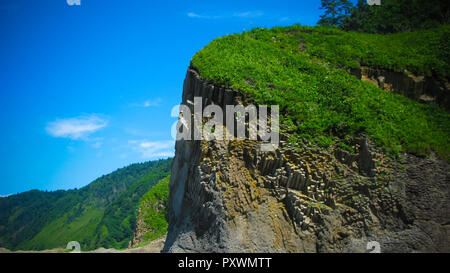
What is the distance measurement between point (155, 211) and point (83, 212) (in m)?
83.2

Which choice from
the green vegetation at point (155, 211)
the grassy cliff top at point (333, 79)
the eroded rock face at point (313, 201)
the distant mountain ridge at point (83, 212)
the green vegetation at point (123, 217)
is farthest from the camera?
the distant mountain ridge at point (83, 212)

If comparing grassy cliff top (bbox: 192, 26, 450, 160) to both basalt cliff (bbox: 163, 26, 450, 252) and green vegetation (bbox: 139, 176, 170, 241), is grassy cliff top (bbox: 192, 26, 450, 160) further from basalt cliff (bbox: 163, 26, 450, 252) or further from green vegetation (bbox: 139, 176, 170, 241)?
green vegetation (bbox: 139, 176, 170, 241)

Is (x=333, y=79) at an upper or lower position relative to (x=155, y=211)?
upper

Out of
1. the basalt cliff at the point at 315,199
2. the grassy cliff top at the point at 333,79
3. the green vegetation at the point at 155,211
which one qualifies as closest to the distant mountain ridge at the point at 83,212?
the green vegetation at the point at 155,211

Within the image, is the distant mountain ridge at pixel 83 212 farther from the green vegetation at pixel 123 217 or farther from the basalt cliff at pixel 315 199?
the basalt cliff at pixel 315 199

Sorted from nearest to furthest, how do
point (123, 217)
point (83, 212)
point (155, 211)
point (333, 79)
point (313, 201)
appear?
point (313, 201) → point (333, 79) → point (155, 211) → point (123, 217) → point (83, 212)

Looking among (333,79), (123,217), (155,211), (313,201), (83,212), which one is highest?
(333,79)

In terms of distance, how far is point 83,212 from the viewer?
106m

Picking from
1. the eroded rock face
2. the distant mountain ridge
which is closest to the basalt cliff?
the eroded rock face

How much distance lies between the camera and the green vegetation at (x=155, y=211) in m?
31.3

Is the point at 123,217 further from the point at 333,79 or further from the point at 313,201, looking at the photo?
the point at 313,201

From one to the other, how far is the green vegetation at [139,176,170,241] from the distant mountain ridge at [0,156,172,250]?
3558 cm

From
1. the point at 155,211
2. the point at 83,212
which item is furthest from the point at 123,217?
the point at 155,211

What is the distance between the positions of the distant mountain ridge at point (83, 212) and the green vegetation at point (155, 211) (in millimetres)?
35580
